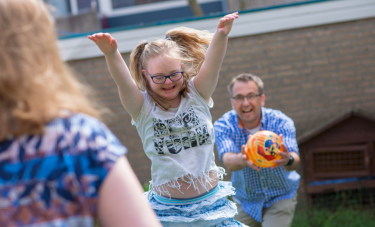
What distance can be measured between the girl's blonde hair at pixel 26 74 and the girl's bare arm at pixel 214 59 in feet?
4.28

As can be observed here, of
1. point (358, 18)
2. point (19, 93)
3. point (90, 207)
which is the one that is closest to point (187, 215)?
point (90, 207)

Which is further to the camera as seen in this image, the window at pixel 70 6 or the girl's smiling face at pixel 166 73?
the window at pixel 70 6

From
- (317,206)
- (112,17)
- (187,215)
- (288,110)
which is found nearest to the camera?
(187,215)

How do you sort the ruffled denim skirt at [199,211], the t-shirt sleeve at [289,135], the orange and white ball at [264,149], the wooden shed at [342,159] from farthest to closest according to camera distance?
1. the wooden shed at [342,159]
2. the t-shirt sleeve at [289,135]
3. the orange and white ball at [264,149]
4. the ruffled denim skirt at [199,211]

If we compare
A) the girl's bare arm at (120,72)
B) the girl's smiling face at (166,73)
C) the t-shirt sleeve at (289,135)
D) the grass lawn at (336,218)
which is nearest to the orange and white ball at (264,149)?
the t-shirt sleeve at (289,135)

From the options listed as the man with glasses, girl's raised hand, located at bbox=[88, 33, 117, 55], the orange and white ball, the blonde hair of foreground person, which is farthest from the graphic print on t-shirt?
the blonde hair of foreground person

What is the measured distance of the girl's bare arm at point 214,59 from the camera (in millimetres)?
2127

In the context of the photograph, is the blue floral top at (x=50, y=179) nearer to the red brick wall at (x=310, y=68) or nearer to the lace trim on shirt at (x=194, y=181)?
the lace trim on shirt at (x=194, y=181)

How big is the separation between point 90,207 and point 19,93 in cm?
34

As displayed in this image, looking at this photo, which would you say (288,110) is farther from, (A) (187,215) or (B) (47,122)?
(B) (47,122)

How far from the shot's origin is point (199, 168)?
2.35 metres

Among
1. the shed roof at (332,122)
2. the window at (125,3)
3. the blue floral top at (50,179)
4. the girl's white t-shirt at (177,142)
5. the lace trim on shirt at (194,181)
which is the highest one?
the window at (125,3)

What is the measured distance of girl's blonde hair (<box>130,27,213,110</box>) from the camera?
96.7 inches

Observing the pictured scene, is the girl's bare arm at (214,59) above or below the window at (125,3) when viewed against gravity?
below
